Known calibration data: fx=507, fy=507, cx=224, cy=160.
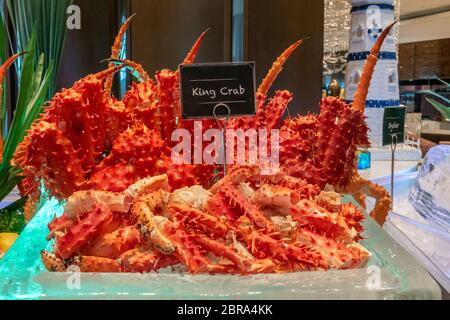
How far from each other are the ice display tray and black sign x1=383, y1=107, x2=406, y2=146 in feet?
2.84

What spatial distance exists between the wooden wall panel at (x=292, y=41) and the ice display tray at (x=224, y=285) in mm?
1646

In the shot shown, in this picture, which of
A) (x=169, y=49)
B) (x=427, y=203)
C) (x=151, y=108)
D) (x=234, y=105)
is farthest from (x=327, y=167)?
(x=169, y=49)

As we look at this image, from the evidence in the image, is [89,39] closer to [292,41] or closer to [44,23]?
[44,23]

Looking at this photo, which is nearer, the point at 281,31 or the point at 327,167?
the point at 327,167

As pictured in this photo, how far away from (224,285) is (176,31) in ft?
6.00

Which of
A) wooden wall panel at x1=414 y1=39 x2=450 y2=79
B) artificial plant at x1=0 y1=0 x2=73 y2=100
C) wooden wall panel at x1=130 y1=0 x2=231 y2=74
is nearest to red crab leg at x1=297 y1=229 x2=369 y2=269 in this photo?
artificial plant at x1=0 y1=0 x2=73 y2=100

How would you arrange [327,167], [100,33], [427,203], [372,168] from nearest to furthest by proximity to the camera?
[327,167], [427,203], [372,168], [100,33]

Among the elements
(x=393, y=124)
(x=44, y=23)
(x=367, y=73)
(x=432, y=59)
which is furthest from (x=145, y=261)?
(x=432, y=59)

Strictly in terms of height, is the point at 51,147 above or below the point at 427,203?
above

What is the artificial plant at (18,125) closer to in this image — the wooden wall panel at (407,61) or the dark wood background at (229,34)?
the dark wood background at (229,34)

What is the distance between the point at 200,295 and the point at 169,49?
6.00ft

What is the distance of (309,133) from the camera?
1.06 meters

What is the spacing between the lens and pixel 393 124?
5.05 ft
